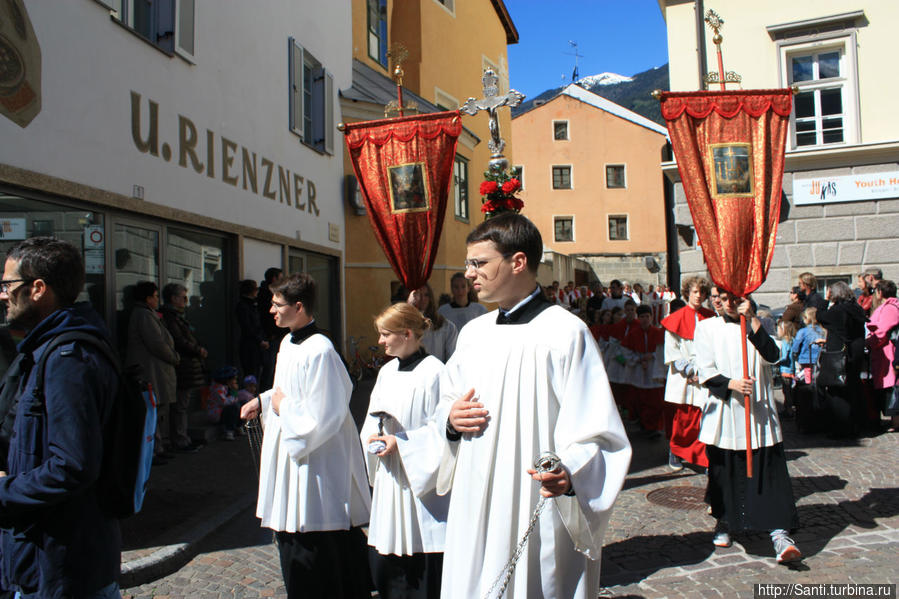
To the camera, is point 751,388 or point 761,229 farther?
point 761,229

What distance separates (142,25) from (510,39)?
69.8 ft

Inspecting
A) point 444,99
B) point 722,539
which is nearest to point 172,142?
point 722,539

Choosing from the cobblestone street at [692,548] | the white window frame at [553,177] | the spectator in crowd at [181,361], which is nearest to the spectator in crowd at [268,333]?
the spectator in crowd at [181,361]

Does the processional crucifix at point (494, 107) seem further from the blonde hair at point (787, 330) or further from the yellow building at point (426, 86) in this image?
the blonde hair at point (787, 330)

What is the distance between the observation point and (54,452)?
240 centimetres

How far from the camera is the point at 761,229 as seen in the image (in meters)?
5.60

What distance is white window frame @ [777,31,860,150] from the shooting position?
13.7 m

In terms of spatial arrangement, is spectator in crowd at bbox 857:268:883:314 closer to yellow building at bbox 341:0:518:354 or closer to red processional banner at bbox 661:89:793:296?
red processional banner at bbox 661:89:793:296

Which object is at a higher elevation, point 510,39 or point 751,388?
point 510,39

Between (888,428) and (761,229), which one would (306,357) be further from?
(888,428)

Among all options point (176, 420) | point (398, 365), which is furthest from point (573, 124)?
point (398, 365)

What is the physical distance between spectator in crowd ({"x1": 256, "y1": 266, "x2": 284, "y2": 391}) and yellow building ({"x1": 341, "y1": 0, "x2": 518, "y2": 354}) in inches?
192

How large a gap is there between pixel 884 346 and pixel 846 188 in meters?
5.40

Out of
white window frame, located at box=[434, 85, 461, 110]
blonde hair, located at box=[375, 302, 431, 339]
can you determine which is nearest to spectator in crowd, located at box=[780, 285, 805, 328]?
blonde hair, located at box=[375, 302, 431, 339]
